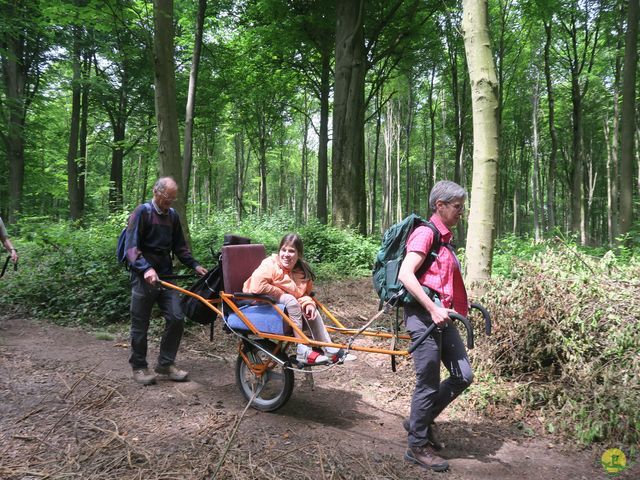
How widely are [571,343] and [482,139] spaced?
2.48m

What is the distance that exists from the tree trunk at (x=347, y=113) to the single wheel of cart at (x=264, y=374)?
8863mm

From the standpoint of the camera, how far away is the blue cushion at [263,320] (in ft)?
11.9

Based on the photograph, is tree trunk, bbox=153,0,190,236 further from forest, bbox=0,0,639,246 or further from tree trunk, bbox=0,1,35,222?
tree trunk, bbox=0,1,35,222

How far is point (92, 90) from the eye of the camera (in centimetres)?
1722

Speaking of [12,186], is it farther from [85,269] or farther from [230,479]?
[230,479]

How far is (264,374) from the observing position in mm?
4016

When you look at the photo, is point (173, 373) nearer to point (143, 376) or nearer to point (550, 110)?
point (143, 376)

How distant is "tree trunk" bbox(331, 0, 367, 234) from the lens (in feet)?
42.1

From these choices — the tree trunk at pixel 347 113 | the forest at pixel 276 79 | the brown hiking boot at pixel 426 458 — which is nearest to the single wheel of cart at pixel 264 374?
the brown hiking boot at pixel 426 458

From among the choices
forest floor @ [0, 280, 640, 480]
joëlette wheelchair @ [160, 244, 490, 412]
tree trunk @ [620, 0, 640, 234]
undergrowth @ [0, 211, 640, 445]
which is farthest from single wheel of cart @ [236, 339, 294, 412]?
tree trunk @ [620, 0, 640, 234]

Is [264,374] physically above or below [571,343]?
below

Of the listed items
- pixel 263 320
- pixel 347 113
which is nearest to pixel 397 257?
pixel 263 320

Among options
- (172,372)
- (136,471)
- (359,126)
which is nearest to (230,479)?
(136,471)

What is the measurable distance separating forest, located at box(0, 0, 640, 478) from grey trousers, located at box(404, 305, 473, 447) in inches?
47.9
